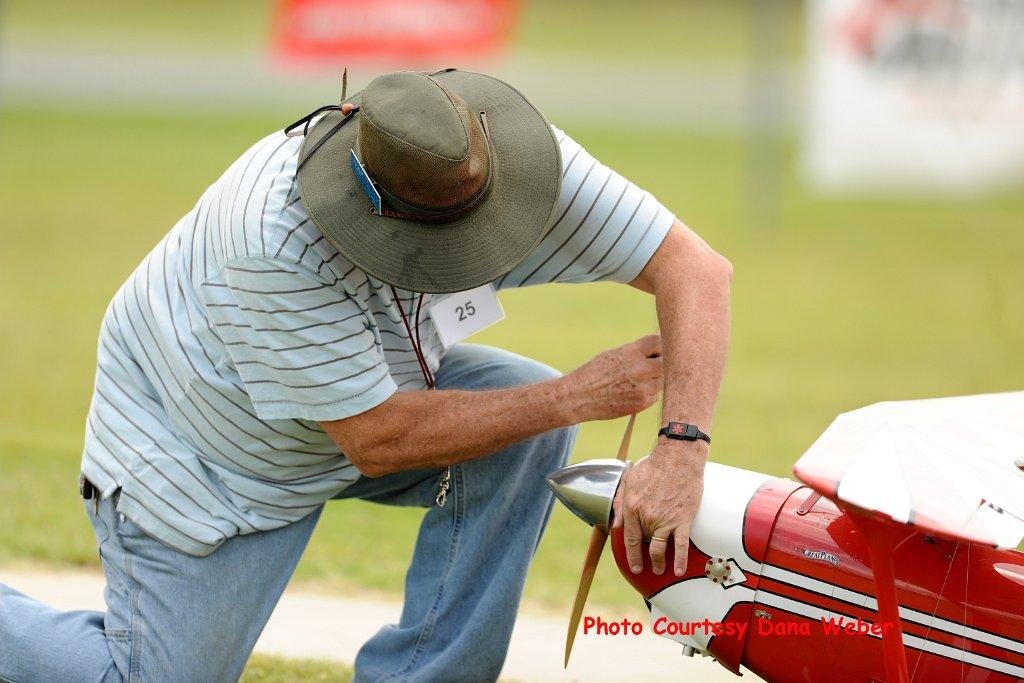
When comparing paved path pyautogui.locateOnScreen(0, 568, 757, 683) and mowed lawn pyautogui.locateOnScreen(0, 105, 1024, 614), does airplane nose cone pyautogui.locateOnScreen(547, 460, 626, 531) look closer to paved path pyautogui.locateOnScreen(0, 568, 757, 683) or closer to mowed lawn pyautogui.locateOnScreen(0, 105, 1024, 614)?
paved path pyautogui.locateOnScreen(0, 568, 757, 683)

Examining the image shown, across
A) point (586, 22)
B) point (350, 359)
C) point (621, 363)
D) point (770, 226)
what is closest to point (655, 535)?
point (621, 363)

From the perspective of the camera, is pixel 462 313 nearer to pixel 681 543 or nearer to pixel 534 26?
pixel 681 543

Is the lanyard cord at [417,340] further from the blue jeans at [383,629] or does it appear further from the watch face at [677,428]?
the watch face at [677,428]

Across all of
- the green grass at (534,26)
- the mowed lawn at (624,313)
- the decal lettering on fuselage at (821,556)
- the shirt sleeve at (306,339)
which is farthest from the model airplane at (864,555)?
the green grass at (534,26)

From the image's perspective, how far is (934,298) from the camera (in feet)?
29.2

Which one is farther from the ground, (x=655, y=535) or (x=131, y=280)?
(x=131, y=280)

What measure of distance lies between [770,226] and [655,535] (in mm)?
9253

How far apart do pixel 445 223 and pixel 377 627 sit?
1.68m

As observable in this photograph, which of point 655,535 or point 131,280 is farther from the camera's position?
point 131,280

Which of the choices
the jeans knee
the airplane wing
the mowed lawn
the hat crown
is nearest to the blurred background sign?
the mowed lawn

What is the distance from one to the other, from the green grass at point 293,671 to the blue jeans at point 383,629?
204mm

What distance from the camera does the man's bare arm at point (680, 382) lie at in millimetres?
2590

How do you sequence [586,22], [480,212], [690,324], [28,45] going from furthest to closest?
[586,22], [28,45], [690,324], [480,212]

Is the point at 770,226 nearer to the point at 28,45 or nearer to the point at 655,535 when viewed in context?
the point at 655,535
